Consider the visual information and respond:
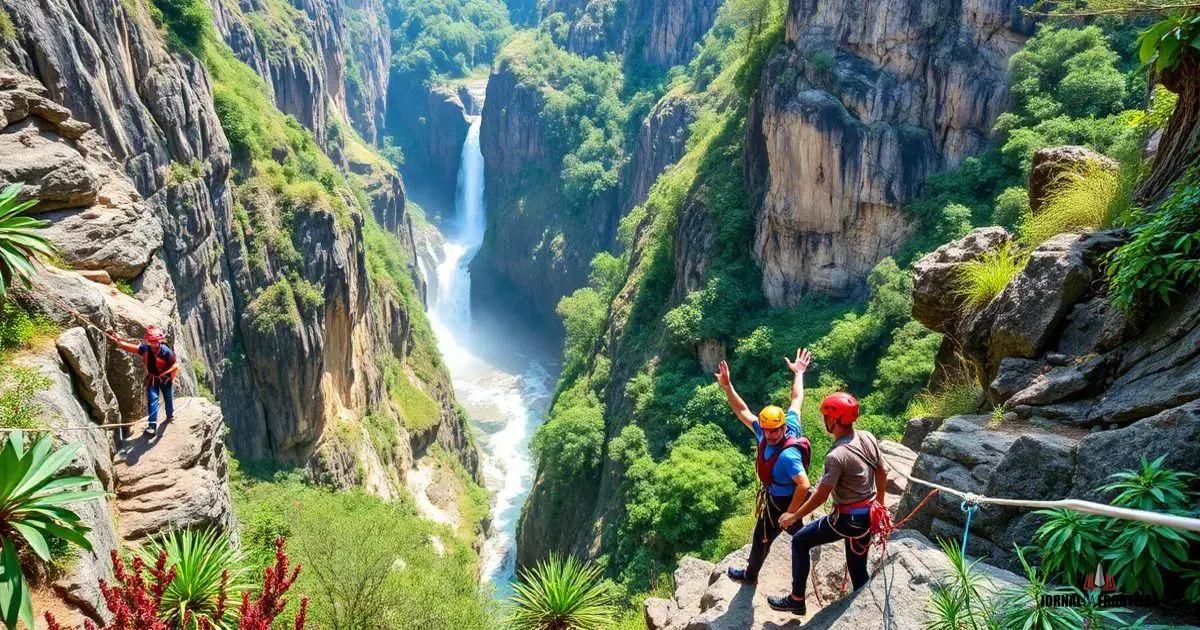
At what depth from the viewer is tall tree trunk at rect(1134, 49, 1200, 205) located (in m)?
8.30

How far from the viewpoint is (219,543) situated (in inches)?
364

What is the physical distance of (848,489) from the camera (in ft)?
20.5

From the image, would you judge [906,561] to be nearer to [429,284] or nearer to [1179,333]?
[1179,333]

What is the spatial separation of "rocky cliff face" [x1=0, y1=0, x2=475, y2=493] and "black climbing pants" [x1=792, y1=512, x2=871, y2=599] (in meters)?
10.4

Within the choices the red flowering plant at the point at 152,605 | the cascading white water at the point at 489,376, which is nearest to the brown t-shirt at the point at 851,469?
the red flowering plant at the point at 152,605

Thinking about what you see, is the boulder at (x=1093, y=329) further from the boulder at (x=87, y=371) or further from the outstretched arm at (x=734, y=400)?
the boulder at (x=87, y=371)

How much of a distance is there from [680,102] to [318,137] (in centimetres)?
3671

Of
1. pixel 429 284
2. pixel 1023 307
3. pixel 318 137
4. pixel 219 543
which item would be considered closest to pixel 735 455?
pixel 1023 307

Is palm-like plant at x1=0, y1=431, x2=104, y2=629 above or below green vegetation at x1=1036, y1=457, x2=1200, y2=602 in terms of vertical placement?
below

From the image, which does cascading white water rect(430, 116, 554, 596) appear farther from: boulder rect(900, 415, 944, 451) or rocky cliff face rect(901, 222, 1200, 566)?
rocky cliff face rect(901, 222, 1200, 566)

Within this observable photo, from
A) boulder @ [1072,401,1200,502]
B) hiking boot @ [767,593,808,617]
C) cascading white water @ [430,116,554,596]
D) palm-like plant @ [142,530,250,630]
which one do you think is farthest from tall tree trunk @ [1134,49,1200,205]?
cascading white water @ [430,116,554,596]

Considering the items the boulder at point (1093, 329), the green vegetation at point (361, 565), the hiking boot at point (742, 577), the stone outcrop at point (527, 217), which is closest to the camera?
the hiking boot at point (742, 577)

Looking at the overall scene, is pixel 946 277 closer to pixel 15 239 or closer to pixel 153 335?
pixel 153 335

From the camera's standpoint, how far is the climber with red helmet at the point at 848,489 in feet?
20.2
